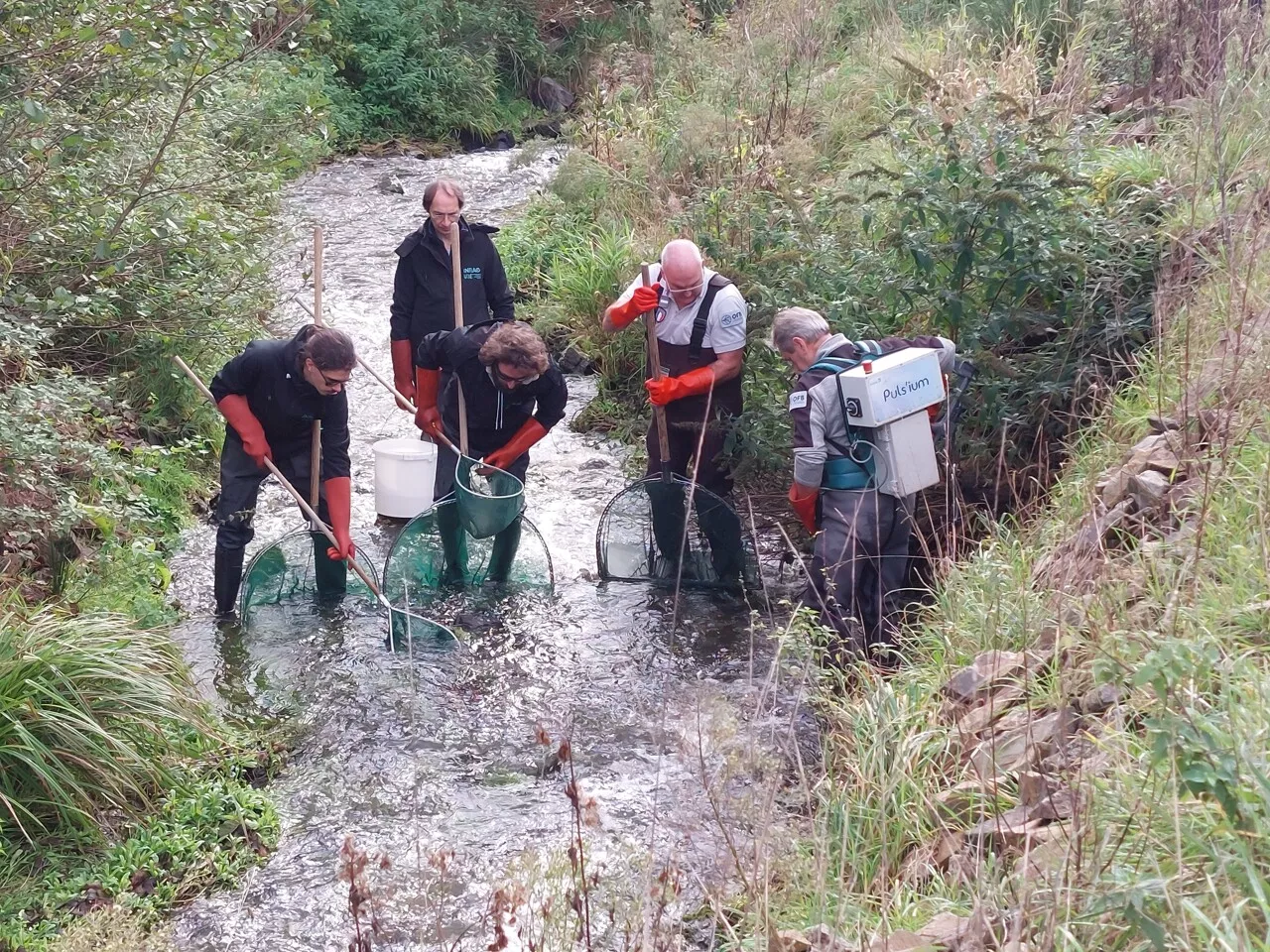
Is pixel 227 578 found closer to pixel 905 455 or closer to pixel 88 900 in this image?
pixel 88 900

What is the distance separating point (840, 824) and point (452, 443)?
3.10 meters

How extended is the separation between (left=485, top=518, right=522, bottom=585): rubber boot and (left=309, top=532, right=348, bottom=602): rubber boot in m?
0.72

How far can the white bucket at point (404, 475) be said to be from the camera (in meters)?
6.49

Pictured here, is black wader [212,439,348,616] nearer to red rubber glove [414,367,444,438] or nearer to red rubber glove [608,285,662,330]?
red rubber glove [414,367,444,438]

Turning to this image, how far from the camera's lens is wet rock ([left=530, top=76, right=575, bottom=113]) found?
18.3m

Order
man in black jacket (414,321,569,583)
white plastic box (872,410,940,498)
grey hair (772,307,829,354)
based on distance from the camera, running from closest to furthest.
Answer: white plastic box (872,410,940,498) < grey hair (772,307,829,354) < man in black jacket (414,321,569,583)

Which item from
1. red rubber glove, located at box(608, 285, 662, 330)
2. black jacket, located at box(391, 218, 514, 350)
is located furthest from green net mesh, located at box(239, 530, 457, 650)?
red rubber glove, located at box(608, 285, 662, 330)

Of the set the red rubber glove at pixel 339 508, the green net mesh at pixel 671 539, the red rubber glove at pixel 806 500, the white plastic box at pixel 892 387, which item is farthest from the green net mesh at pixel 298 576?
the white plastic box at pixel 892 387

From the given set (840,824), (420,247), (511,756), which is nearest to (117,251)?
(420,247)

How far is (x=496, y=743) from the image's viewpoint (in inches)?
194

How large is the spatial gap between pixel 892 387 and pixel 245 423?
2904 mm

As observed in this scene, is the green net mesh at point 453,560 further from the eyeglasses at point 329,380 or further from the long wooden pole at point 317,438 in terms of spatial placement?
the eyeglasses at point 329,380

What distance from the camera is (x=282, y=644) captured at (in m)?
5.65

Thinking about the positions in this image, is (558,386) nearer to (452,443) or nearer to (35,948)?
(452,443)
